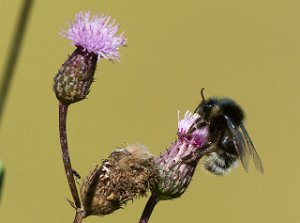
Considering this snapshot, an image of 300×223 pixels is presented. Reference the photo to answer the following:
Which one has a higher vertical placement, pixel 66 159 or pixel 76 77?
pixel 76 77

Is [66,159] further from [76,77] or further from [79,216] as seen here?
[76,77]

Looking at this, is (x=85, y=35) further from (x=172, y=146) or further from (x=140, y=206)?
(x=140, y=206)

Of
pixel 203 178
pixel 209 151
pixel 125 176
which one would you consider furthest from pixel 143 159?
pixel 203 178

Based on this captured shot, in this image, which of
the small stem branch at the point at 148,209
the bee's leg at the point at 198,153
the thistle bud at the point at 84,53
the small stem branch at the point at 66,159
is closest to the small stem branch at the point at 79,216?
the small stem branch at the point at 66,159

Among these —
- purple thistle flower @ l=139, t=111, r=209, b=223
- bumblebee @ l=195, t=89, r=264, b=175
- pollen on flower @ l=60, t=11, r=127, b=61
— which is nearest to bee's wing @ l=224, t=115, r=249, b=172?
bumblebee @ l=195, t=89, r=264, b=175

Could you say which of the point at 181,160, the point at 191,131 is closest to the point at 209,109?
the point at 191,131

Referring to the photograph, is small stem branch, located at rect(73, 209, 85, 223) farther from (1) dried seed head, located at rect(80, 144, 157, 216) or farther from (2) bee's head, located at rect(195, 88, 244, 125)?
(2) bee's head, located at rect(195, 88, 244, 125)
